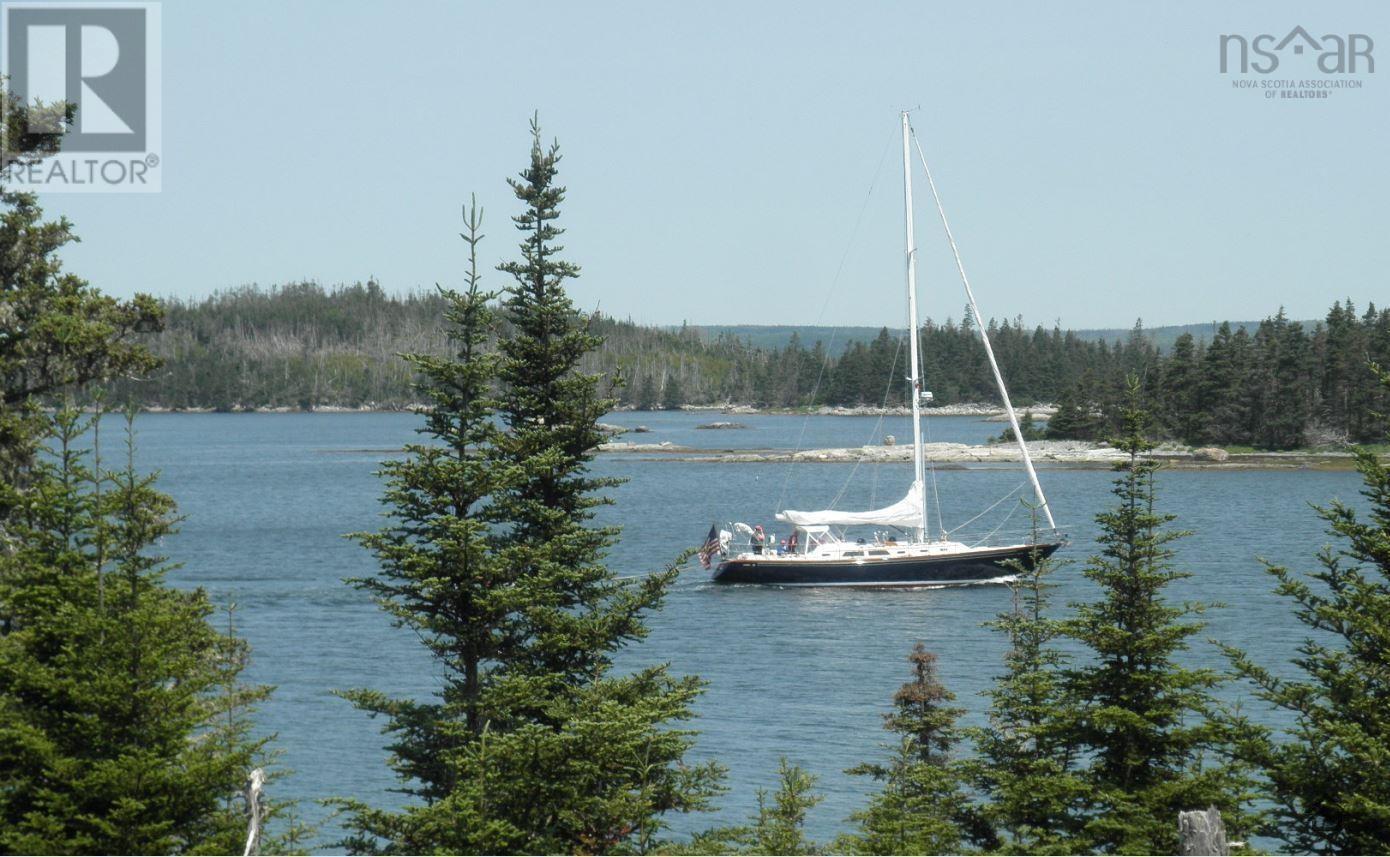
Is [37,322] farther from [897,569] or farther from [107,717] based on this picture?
[897,569]

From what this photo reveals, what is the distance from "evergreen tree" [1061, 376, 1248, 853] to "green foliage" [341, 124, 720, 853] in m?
4.15

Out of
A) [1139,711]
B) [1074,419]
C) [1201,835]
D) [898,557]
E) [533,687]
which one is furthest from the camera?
[1074,419]

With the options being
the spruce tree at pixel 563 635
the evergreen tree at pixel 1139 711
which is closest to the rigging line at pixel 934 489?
the spruce tree at pixel 563 635

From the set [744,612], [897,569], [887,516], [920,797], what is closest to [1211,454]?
[887,516]

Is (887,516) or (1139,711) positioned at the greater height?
(1139,711)

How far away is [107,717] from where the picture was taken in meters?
12.1

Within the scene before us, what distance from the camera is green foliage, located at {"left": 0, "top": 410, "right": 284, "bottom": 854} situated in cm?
1175

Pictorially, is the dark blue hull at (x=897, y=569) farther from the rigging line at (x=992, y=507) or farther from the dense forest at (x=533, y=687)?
the dense forest at (x=533, y=687)

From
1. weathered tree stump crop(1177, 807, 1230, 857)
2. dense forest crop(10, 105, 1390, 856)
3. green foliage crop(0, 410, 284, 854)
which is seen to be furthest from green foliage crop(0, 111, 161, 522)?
weathered tree stump crop(1177, 807, 1230, 857)

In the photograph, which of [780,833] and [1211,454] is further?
[1211,454]

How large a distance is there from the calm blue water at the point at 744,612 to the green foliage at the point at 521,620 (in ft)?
6.56

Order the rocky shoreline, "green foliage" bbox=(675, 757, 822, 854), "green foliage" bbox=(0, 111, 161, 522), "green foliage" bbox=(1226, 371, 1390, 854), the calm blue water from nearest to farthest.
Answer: "green foliage" bbox=(1226, 371, 1390, 854), "green foliage" bbox=(675, 757, 822, 854), "green foliage" bbox=(0, 111, 161, 522), the calm blue water, the rocky shoreline

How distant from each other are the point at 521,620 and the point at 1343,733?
833 cm

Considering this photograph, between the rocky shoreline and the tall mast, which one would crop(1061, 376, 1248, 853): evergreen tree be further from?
the rocky shoreline
